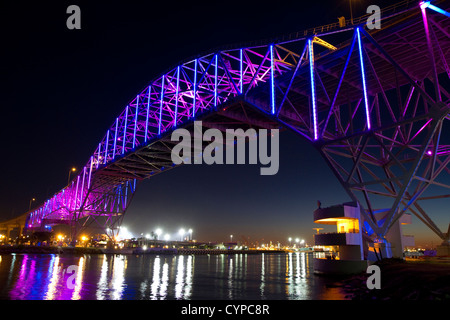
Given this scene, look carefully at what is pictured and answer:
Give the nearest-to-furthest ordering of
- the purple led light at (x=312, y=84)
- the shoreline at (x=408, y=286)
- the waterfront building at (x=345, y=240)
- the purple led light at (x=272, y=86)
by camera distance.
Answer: the shoreline at (x=408, y=286), the purple led light at (x=312, y=84), the waterfront building at (x=345, y=240), the purple led light at (x=272, y=86)

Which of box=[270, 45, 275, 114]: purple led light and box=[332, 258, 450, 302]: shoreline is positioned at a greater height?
box=[270, 45, 275, 114]: purple led light

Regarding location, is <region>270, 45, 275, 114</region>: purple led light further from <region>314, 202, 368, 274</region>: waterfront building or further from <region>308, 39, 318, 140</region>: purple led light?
<region>314, 202, 368, 274</region>: waterfront building

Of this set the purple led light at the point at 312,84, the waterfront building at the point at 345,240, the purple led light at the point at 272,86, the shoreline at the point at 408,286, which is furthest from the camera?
the purple led light at the point at 272,86

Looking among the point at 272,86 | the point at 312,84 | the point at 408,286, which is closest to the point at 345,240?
the point at 312,84

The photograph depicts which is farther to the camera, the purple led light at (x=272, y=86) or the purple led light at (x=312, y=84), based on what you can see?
the purple led light at (x=272, y=86)

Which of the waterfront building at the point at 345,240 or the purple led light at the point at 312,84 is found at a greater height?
the purple led light at the point at 312,84

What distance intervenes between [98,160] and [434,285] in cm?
7088

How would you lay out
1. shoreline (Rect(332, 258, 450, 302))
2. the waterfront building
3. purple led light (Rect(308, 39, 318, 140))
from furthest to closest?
the waterfront building → purple led light (Rect(308, 39, 318, 140)) → shoreline (Rect(332, 258, 450, 302))

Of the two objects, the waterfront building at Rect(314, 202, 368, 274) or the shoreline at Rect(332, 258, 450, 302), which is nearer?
the shoreline at Rect(332, 258, 450, 302)

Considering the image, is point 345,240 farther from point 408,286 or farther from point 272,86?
point 272,86

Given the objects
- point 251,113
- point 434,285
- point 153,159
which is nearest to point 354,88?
point 251,113

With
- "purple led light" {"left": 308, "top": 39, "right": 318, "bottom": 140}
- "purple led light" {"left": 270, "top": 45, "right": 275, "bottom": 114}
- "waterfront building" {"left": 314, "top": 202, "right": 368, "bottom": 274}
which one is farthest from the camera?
"purple led light" {"left": 270, "top": 45, "right": 275, "bottom": 114}

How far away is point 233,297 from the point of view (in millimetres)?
21797

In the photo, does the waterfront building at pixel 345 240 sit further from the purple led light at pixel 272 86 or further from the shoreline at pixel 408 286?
the purple led light at pixel 272 86
